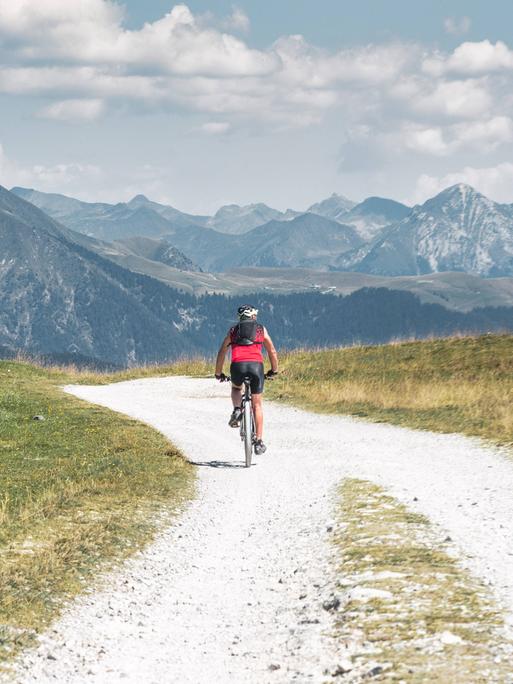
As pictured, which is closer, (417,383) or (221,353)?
(221,353)

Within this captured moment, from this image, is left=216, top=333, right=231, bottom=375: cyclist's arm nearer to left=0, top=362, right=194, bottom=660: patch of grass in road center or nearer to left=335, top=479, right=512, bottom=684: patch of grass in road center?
left=0, top=362, right=194, bottom=660: patch of grass in road center

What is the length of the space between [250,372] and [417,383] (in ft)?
56.3

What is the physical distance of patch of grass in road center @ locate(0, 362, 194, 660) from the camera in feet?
29.8

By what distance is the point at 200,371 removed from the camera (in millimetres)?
46781

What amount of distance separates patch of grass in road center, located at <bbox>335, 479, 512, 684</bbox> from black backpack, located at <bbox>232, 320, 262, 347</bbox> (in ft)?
25.4

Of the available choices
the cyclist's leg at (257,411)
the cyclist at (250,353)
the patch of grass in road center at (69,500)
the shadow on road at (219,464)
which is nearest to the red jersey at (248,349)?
the cyclist at (250,353)

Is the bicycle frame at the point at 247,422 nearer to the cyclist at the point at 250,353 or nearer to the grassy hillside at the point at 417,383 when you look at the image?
the cyclist at the point at 250,353

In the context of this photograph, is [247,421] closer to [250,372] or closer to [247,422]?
[247,422]

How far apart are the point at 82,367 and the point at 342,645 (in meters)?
48.4

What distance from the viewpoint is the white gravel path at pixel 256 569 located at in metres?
7.13

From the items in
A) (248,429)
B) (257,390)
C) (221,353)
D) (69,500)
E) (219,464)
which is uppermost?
(221,353)

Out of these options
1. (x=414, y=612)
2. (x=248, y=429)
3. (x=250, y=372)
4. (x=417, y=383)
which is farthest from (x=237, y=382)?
(x=417, y=383)

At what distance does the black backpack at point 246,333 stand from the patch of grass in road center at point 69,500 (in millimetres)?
3252

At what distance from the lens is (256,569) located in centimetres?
1021
